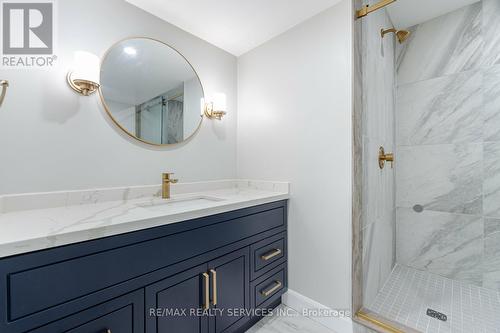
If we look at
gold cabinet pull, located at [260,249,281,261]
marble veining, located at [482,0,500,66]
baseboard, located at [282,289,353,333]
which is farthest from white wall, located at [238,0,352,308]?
marble veining, located at [482,0,500,66]

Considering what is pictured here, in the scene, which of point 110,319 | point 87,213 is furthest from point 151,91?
point 110,319

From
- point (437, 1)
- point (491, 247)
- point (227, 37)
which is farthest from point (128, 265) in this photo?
point (437, 1)

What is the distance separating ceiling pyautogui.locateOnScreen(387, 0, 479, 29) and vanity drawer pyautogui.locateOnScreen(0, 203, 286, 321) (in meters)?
2.25

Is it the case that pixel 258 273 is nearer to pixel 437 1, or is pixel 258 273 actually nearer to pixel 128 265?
pixel 128 265

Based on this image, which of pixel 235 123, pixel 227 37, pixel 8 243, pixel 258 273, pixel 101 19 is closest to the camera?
pixel 8 243

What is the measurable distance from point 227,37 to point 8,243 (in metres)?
1.85

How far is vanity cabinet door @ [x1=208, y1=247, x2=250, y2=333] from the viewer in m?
1.15

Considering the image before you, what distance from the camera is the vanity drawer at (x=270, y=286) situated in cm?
140

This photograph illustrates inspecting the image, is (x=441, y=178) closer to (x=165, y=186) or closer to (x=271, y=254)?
(x=271, y=254)

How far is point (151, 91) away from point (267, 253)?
141 centimetres

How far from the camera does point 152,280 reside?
3.00ft

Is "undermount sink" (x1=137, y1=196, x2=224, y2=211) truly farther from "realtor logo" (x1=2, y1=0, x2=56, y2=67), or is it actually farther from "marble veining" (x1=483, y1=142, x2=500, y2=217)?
"marble veining" (x1=483, y1=142, x2=500, y2=217)

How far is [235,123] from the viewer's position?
2115 mm
